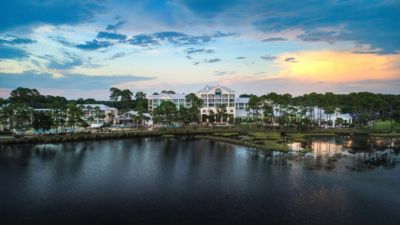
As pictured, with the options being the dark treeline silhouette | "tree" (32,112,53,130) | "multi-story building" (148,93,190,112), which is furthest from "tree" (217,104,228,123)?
"tree" (32,112,53,130)

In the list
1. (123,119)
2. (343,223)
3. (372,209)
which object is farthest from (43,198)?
(123,119)

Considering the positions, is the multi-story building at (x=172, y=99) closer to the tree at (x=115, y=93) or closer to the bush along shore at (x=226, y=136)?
the tree at (x=115, y=93)

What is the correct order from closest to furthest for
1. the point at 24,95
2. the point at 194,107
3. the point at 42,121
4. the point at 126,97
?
1. the point at 42,121
2. the point at 194,107
3. the point at 24,95
4. the point at 126,97

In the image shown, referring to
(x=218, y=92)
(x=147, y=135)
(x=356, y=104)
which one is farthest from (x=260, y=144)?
(x=218, y=92)

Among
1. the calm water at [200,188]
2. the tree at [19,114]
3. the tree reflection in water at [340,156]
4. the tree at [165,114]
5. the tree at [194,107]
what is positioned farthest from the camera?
the tree at [194,107]

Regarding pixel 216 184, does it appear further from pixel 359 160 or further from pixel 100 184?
pixel 359 160

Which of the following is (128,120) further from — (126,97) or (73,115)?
(73,115)

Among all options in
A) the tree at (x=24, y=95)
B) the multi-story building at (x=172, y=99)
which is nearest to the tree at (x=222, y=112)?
the multi-story building at (x=172, y=99)

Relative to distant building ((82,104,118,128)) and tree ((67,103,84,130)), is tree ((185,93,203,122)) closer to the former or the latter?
distant building ((82,104,118,128))

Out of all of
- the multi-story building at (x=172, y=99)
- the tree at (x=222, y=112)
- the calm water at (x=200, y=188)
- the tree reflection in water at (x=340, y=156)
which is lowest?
the calm water at (x=200, y=188)
